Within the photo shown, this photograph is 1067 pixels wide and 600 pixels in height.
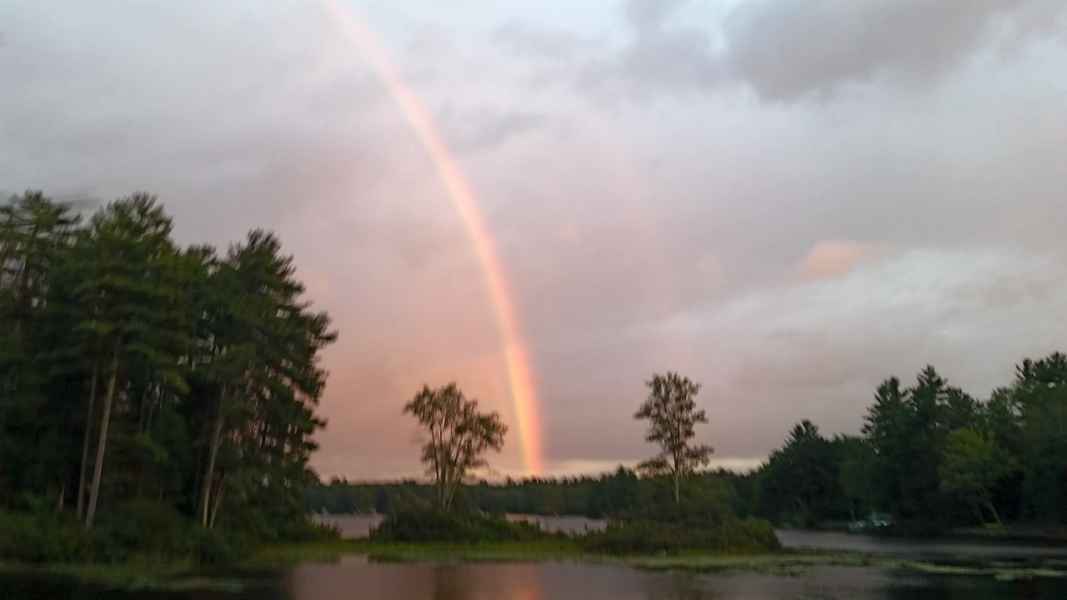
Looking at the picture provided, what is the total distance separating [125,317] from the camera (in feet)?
148

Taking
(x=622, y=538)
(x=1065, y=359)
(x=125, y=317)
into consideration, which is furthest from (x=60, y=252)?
(x=1065, y=359)

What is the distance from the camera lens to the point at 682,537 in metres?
60.6

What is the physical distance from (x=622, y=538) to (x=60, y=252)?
35.9 metres

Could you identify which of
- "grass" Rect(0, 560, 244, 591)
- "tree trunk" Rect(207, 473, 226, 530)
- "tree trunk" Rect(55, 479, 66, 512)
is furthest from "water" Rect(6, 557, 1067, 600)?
"tree trunk" Rect(55, 479, 66, 512)

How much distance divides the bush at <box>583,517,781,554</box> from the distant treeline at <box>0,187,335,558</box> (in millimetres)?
19423

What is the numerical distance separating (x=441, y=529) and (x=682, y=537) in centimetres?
1600

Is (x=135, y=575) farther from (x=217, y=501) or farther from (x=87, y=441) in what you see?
(x=217, y=501)

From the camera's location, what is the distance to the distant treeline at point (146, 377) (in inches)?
1793

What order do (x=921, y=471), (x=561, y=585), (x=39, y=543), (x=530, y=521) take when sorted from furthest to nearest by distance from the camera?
1. (x=921, y=471)
2. (x=530, y=521)
3. (x=39, y=543)
4. (x=561, y=585)

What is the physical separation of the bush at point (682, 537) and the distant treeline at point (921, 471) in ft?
10.7

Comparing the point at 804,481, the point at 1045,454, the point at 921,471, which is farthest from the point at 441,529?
the point at 804,481

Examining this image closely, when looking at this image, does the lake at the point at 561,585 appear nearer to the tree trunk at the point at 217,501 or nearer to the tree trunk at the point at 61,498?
the tree trunk at the point at 217,501

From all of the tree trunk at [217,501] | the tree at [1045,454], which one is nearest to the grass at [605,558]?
the tree trunk at [217,501]

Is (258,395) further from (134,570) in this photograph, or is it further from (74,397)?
(134,570)
